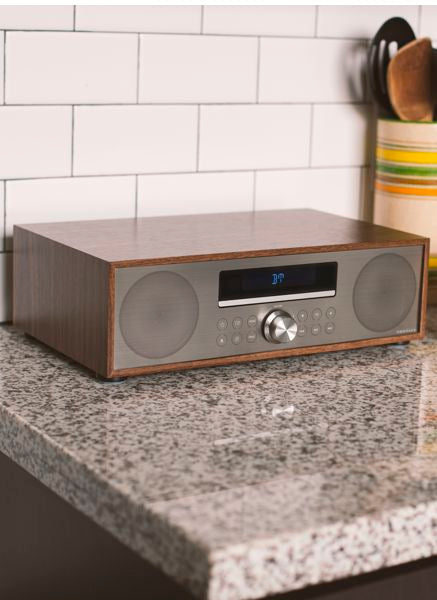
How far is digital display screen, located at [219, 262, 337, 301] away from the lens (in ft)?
3.68

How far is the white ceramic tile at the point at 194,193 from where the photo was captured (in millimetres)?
1438

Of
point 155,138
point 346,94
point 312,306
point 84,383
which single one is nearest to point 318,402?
point 312,306

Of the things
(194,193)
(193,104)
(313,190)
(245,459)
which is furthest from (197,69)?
(245,459)

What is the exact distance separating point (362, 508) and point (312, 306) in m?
0.43

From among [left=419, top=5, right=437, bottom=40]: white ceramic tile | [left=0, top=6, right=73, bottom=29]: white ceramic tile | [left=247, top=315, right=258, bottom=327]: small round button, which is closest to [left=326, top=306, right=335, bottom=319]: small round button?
[left=247, top=315, right=258, bottom=327]: small round button

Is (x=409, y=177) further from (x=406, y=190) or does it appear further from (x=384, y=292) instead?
(x=384, y=292)

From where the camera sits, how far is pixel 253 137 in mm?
1505

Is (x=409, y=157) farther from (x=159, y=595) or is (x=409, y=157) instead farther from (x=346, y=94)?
(x=159, y=595)

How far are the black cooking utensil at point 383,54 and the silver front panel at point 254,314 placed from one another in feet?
1.21

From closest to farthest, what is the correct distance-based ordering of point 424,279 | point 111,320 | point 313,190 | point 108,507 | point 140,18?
point 108,507 < point 111,320 < point 424,279 < point 140,18 < point 313,190

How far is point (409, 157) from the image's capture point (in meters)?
1.46

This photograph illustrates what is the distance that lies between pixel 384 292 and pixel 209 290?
0.26 metres

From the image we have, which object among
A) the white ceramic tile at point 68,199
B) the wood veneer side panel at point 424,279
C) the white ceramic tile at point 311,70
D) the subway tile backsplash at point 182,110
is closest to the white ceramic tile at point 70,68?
the subway tile backsplash at point 182,110

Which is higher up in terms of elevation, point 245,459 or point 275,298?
point 275,298
